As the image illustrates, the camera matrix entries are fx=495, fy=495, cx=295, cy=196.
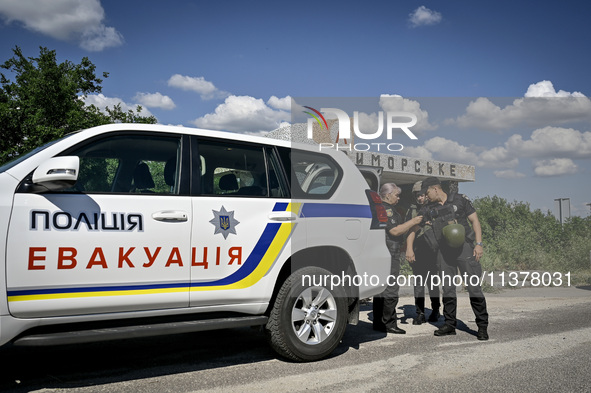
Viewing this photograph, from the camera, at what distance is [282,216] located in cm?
446

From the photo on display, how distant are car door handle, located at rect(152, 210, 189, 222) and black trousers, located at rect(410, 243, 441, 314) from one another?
3.85m

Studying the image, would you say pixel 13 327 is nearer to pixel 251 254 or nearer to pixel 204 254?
pixel 204 254

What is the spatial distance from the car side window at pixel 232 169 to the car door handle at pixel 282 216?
21cm

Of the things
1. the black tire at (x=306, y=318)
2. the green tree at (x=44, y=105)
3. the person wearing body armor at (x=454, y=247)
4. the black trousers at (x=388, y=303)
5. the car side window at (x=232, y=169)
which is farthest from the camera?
the green tree at (x=44, y=105)

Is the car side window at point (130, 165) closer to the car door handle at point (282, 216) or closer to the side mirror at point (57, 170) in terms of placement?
the side mirror at point (57, 170)

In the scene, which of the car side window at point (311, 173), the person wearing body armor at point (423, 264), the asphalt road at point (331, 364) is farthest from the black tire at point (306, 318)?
the person wearing body armor at point (423, 264)

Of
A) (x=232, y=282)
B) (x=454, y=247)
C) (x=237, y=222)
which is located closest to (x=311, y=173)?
(x=237, y=222)

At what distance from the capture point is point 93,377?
4070mm

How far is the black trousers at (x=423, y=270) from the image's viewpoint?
6.68 metres

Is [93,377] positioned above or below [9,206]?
below

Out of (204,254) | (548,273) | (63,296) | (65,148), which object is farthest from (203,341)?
(548,273)

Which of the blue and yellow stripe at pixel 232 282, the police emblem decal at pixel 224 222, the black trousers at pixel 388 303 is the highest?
the police emblem decal at pixel 224 222

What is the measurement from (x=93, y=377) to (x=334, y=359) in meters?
2.16

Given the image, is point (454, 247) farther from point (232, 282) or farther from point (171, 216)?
point (171, 216)
